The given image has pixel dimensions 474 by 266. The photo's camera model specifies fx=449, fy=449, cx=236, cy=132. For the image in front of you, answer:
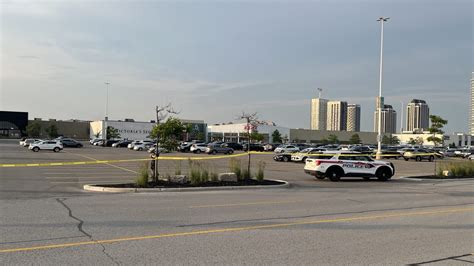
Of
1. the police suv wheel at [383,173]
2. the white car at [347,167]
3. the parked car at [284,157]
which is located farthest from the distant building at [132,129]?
the police suv wheel at [383,173]

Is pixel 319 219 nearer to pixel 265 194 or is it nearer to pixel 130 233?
pixel 130 233

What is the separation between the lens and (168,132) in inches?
728

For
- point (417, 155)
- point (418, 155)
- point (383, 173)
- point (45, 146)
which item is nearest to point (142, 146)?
point (45, 146)

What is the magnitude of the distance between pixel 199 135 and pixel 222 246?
124 m

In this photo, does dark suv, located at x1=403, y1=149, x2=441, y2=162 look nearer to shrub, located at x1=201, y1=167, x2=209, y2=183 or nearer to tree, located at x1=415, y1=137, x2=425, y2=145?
shrub, located at x1=201, y1=167, x2=209, y2=183

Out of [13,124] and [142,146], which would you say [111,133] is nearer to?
[13,124]

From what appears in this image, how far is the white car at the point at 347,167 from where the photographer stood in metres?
23.0

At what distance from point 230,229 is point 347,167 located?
51.8 feet

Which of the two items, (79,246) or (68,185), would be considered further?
(68,185)

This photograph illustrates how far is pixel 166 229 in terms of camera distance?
873cm

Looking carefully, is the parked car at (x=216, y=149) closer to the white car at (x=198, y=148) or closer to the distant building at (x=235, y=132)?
the white car at (x=198, y=148)

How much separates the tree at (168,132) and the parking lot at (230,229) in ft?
12.6

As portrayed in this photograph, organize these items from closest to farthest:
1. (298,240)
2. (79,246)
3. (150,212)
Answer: (79,246) < (298,240) < (150,212)

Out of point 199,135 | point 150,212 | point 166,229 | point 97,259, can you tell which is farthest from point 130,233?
point 199,135
